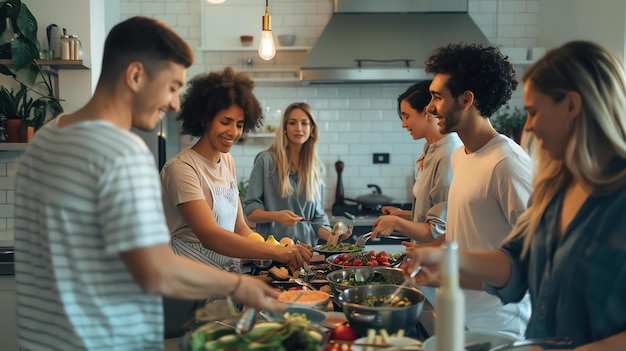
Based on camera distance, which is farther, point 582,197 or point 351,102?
point 351,102

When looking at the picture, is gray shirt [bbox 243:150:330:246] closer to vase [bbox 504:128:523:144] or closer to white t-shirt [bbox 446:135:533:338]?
white t-shirt [bbox 446:135:533:338]

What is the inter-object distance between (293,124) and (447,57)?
64.9 inches

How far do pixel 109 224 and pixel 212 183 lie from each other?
4.71 ft

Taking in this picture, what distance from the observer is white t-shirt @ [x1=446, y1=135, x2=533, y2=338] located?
7.57 ft

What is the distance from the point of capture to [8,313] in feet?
13.0

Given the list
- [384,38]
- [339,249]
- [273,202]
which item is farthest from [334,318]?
[384,38]

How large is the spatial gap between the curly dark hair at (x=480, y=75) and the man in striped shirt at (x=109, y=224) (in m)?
1.50

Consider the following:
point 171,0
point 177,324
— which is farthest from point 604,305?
point 171,0

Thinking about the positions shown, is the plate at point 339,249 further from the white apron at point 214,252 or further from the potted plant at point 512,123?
the potted plant at point 512,123

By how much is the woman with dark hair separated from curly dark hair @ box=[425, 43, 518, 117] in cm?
30

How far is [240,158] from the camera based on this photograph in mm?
6031

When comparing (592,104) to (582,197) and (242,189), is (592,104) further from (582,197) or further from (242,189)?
(242,189)

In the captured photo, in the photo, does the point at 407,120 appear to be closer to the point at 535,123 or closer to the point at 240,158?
the point at 535,123

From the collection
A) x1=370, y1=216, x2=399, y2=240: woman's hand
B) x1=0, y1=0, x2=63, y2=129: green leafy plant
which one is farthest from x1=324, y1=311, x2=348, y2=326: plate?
x1=0, y1=0, x2=63, y2=129: green leafy plant
